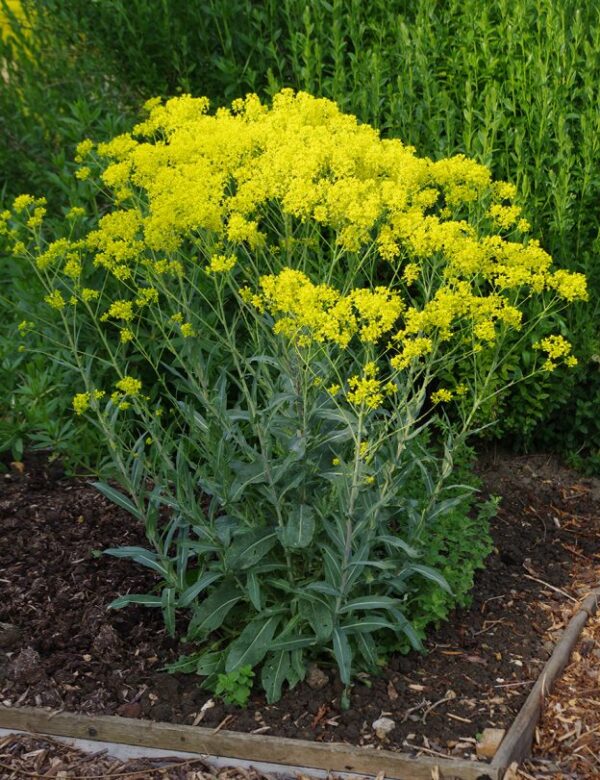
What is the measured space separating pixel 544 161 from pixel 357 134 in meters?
1.76

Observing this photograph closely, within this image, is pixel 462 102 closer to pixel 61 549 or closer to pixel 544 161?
pixel 544 161

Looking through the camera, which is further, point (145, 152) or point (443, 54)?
point (443, 54)

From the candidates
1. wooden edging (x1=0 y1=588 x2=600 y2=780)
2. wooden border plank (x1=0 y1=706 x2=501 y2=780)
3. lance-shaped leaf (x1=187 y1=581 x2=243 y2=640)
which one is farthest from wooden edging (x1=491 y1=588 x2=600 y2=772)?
lance-shaped leaf (x1=187 y1=581 x2=243 y2=640)

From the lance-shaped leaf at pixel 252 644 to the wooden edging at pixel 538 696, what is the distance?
78 centimetres

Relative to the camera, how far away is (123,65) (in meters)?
5.97

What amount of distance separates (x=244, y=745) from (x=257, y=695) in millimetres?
272

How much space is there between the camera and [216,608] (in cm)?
344

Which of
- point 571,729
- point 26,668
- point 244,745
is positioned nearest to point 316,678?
point 244,745

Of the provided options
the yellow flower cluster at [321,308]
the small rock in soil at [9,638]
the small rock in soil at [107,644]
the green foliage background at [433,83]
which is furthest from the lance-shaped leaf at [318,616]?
the green foliage background at [433,83]

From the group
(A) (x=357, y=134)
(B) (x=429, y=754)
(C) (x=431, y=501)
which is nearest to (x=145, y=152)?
(A) (x=357, y=134)

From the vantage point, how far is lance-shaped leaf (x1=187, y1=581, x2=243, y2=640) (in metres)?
3.43

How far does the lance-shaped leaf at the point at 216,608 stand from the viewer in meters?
3.43

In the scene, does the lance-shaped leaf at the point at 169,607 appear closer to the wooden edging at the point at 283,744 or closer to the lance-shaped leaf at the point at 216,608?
the lance-shaped leaf at the point at 216,608

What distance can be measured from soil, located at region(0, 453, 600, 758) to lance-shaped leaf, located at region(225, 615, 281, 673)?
0.15m
